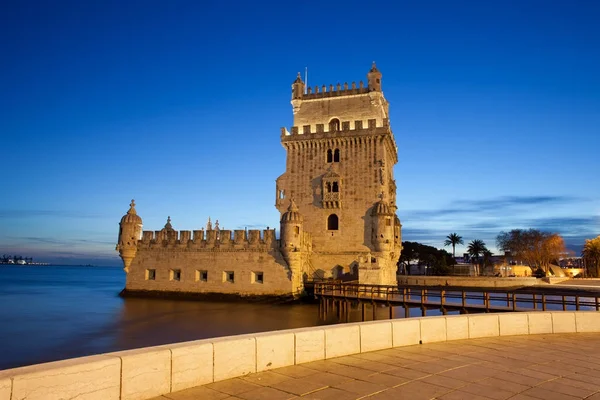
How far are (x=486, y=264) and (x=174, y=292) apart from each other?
7242cm

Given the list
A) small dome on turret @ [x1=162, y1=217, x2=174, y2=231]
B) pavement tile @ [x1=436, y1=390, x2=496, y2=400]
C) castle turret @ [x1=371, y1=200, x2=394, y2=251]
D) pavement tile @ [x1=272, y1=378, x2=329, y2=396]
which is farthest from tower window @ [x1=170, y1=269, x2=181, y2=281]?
pavement tile @ [x1=436, y1=390, x2=496, y2=400]

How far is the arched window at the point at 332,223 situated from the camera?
37594 millimetres

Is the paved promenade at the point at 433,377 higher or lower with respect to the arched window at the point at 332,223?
lower

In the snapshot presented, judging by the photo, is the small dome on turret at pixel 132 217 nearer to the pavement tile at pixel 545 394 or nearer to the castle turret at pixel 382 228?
the castle turret at pixel 382 228

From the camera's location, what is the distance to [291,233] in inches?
1330

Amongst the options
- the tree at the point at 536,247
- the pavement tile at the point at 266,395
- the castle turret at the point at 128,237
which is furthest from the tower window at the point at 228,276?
the tree at the point at 536,247

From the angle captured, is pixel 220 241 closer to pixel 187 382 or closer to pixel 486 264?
pixel 187 382

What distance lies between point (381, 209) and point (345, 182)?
4.32 m

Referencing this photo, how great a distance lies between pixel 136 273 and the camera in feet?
128

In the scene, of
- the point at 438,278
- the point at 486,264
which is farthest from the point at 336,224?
the point at 486,264

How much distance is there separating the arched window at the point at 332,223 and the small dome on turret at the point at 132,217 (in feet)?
58.4

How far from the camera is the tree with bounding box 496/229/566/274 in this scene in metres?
71.9

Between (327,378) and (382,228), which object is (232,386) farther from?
(382,228)

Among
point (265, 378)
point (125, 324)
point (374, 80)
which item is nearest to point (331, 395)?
point (265, 378)
